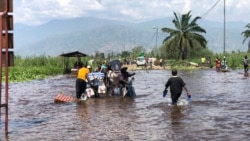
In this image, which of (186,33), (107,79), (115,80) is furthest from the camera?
(186,33)

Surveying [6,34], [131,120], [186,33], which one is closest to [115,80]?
[131,120]

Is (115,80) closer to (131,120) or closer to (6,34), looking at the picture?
(131,120)

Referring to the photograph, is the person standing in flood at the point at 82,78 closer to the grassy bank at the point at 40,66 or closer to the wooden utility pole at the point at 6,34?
the wooden utility pole at the point at 6,34

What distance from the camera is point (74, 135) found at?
39.6ft

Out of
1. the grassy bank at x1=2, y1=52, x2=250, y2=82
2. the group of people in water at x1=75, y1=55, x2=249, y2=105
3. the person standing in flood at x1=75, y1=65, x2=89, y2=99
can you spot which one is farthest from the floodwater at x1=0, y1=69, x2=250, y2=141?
the grassy bank at x1=2, y1=52, x2=250, y2=82

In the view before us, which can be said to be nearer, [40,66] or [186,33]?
[40,66]

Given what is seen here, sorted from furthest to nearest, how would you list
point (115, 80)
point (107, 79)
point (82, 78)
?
point (107, 79)
point (115, 80)
point (82, 78)

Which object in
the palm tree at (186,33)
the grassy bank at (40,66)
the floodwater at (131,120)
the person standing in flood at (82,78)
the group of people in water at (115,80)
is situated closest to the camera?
the floodwater at (131,120)

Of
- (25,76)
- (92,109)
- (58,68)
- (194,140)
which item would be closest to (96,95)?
(92,109)

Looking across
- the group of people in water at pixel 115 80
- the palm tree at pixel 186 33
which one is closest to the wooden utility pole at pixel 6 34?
the group of people in water at pixel 115 80

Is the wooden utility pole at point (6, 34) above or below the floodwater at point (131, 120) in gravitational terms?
above

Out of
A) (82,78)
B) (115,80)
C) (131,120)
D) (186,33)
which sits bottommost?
(131,120)

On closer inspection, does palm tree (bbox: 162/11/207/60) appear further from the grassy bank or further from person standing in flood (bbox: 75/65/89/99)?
person standing in flood (bbox: 75/65/89/99)

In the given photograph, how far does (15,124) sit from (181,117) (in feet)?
17.0
